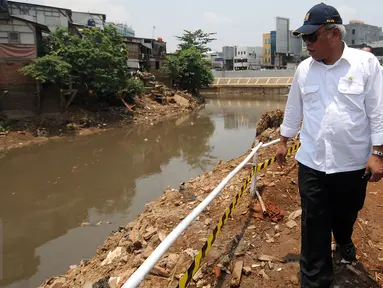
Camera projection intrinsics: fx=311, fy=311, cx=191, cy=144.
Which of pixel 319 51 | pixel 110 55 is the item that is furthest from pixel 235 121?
pixel 319 51

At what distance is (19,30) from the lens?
15750mm

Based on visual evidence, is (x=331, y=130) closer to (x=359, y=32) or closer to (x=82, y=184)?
(x=82, y=184)

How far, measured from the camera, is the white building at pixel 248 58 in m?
61.5

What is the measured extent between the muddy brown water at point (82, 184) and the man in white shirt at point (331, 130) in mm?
4434

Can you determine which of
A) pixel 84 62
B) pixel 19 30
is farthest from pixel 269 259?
pixel 19 30

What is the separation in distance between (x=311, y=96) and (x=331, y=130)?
0.93ft

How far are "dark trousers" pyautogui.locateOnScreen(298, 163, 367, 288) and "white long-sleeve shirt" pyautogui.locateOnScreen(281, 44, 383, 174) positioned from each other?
0.07m

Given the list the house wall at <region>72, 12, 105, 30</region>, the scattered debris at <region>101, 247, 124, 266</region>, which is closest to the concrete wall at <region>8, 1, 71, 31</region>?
the house wall at <region>72, 12, 105, 30</region>

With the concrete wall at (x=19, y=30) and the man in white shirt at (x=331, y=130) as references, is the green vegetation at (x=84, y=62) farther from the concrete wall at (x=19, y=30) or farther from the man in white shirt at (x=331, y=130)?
the man in white shirt at (x=331, y=130)

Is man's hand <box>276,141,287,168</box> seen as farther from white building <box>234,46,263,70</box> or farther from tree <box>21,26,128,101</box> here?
white building <box>234,46,263,70</box>

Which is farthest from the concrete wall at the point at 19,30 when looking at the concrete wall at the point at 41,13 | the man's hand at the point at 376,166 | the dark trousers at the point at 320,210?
the man's hand at the point at 376,166

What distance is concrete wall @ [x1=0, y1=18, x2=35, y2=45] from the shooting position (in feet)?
50.8

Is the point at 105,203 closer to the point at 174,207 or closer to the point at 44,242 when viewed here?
the point at 44,242

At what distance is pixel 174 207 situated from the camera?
5172 millimetres
